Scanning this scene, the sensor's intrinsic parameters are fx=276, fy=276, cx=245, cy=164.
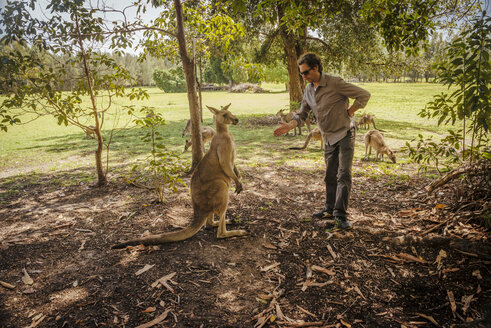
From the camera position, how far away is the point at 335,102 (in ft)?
12.0

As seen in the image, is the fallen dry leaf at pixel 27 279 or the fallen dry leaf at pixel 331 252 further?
the fallen dry leaf at pixel 331 252

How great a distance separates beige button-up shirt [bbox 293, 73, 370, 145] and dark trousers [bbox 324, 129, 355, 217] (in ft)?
0.38

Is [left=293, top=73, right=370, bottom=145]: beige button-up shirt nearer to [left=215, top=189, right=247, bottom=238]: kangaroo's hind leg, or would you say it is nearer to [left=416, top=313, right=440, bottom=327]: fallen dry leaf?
[left=215, top=189, right=247, bottom=238]: kangaroo's hind leg

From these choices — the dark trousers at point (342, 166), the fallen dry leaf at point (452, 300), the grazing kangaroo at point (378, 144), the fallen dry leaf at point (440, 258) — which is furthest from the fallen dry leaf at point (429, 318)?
the grazing kangaroo at point (378, 144)

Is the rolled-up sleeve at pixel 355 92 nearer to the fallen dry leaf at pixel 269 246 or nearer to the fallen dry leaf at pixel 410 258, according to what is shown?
the fallen dry leaf at pixel 410 258

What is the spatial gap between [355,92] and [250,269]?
2565 millimetres

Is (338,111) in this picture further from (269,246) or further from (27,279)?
(27,279)

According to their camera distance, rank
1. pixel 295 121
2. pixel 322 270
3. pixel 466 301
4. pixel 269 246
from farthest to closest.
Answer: pixel 295 121 → pixel 269 246 → pixel 322 270 → pixel 466 301

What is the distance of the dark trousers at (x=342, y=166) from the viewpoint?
370 cm

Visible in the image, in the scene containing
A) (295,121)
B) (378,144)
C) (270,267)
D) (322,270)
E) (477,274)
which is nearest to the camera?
(477,274)

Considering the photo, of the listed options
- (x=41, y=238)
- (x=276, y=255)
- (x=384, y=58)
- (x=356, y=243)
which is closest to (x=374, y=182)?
(x=356, y=243)

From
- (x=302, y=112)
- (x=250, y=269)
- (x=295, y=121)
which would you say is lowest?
(x=250, y=269)

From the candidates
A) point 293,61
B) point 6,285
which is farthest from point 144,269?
point 293,61

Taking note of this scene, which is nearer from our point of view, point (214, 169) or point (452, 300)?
point (452, 300)
